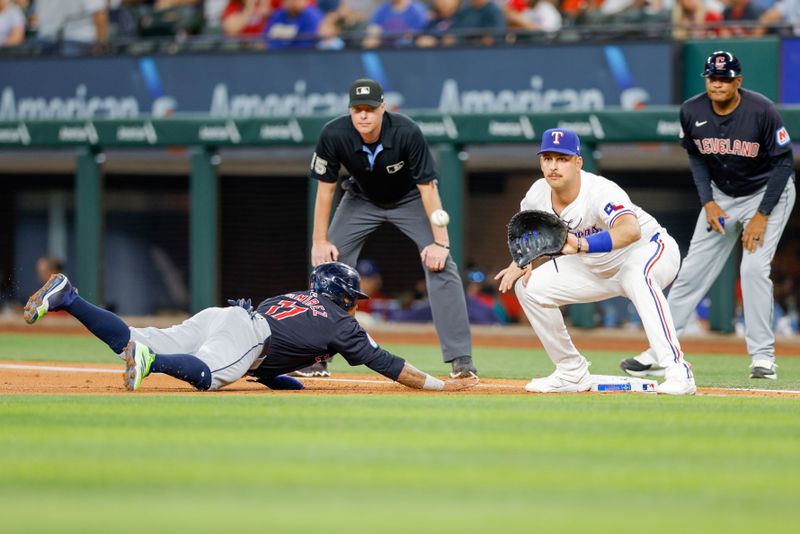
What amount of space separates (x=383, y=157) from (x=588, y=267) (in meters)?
1.41

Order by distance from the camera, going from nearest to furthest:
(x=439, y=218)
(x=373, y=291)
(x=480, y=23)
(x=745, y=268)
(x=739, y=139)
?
1. (x=439, y=218)
2. (x=739, y=139)
3. (x=745, y=268)
4. (x=480, y=23)
5. (x=373, y=291)

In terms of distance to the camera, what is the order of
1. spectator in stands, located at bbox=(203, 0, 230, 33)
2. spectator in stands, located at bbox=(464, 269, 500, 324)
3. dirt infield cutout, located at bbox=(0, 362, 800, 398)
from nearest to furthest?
dirt infield cutout, located at bbox=(0, 362, 800, 398) < spectator in stands, located at bbox=(464, 269, 500, 324) < spectator in stands, located at bbox=(203, 0, 230, 33)

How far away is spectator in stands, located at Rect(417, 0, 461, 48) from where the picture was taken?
15.0m

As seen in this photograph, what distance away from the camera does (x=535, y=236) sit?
22.7 ft

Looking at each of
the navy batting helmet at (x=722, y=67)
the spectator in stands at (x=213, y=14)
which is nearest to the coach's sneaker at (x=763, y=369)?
the navy batting helmet at (x=722, y=67)

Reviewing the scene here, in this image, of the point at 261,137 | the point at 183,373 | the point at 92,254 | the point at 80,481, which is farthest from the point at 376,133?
the point at 92,254

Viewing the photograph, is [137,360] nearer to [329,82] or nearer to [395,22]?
[329,82]

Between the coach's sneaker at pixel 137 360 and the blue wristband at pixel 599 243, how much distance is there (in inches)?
88.9

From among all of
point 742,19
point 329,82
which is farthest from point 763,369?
point 329,82

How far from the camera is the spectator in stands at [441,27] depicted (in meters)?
15.0

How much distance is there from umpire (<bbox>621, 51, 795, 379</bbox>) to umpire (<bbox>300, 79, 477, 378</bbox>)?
125cm

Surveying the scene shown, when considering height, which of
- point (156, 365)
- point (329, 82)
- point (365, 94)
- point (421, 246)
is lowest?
point (156, 365)

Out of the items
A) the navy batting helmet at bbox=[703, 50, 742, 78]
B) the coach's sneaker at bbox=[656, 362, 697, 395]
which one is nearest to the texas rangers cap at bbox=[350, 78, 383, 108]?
the navy batting helmet at bbox=[703, 50, 742, 78]

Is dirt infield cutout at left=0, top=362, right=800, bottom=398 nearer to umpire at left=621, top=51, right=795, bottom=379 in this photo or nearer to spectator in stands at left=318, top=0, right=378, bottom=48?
umpire at left=621, top=51, right=795, bottom=379
